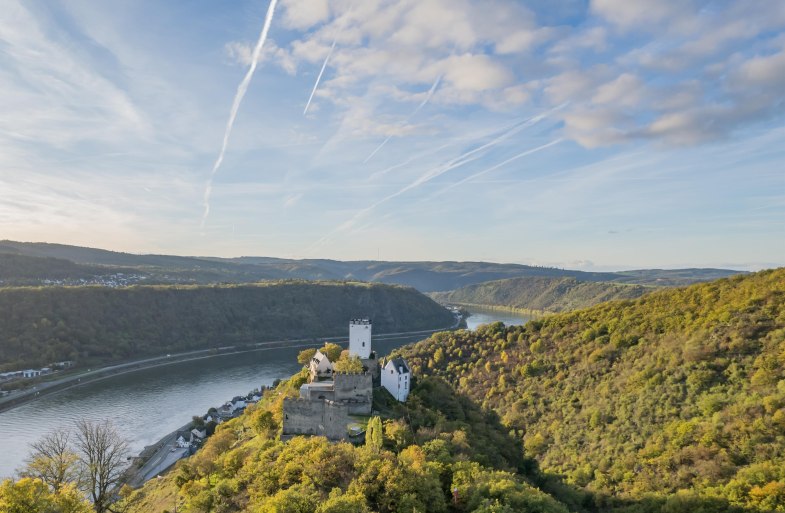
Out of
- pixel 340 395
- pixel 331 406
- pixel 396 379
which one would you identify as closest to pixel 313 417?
pixel 331 406

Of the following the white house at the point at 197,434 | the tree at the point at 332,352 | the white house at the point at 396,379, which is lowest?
the white house at the point at 197,434

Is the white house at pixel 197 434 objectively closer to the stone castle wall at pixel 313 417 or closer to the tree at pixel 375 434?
the stone castle wall at pixel 313 417

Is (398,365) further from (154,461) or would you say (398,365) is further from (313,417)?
(154,461)

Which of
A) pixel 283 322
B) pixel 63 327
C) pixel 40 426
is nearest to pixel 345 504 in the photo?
pixel 40 426

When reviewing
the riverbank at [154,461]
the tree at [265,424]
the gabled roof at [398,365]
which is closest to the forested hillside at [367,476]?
the tree at [265,424]

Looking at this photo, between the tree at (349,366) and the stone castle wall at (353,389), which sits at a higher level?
the tree at (349,366)

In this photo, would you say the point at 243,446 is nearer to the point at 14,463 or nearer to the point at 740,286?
the point at 14,463

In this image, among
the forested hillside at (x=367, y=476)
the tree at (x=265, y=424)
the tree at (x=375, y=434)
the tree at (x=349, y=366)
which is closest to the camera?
the forested hillside at (x=367, y=476)
